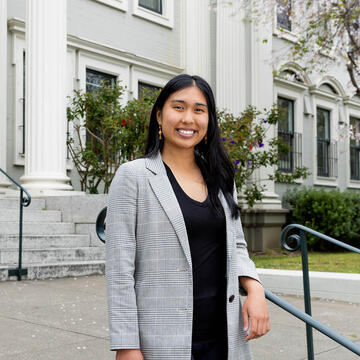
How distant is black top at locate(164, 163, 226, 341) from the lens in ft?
7.12

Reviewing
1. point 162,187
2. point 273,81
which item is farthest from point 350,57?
point 162,187

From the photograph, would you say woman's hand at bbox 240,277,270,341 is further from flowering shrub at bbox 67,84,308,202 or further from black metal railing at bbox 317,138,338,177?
black metal railing at bbox 317,138,338,177

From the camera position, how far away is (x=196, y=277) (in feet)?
7.14

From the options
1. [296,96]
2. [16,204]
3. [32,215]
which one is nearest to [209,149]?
[32,215]

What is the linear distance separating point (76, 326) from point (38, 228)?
4.27 meters

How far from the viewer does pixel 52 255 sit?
336 inches

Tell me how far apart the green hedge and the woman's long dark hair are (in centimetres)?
1287

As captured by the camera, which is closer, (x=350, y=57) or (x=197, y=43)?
(x=350, y=57)

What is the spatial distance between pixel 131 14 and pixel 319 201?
6.67 meters

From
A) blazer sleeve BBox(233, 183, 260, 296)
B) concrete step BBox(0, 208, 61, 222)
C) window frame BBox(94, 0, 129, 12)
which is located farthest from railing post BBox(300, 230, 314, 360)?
window frame BBox(94, 0, 129, 12)

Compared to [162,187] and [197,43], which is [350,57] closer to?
[197,43]

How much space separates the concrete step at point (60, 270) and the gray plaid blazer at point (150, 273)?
5.71m

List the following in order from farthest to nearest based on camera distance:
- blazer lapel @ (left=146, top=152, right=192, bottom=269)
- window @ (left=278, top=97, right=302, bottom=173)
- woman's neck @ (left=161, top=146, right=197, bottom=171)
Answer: window @ (left=278, top=97, right=302, bottom=173) < woman's neck @ (left=161, top=146, right=197, bottom=171) < blazer lapel @ (left=146, top=152, right=192, bottom=269)

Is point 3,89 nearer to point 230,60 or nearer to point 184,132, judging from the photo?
point 230,60
